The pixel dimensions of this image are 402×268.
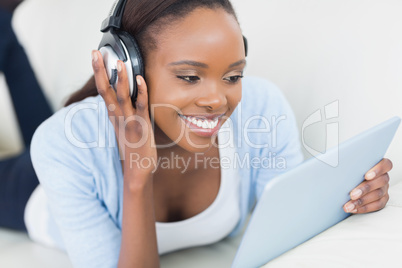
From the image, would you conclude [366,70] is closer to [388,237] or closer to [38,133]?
[388,237]

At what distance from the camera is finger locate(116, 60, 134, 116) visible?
0.74m

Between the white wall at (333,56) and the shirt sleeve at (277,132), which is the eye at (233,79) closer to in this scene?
the shirt sleeve at (277,132)

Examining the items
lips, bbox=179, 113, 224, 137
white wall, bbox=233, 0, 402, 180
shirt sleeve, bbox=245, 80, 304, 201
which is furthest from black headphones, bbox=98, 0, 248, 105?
white wall, bbox=233, 0, 402, 180

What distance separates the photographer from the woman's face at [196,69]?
2.43 feet

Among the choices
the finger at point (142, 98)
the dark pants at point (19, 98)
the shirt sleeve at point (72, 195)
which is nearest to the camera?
the finger at point (142, 98)

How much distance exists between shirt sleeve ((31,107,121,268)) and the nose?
0.92 ft

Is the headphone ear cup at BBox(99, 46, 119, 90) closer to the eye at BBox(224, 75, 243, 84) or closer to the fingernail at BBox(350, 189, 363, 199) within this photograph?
the eye at BBox(224, 75, 243, 84)

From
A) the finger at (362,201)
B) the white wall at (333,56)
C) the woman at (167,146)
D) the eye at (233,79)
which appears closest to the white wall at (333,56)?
the white wall at (333,56)

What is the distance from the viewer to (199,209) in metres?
1.09

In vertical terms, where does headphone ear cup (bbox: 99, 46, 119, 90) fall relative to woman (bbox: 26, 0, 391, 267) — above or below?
above

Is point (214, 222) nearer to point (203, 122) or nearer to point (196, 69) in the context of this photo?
point (203, 122)

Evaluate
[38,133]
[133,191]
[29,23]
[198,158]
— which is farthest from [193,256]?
[29,23]

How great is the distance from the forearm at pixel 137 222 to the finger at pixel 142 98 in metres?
0.12

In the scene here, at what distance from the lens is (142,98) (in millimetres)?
762
